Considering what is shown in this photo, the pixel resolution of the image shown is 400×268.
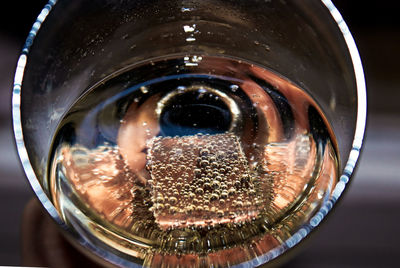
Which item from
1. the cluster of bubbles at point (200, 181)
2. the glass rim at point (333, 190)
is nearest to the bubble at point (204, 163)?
the cluster of bubbles at point (200, 181)

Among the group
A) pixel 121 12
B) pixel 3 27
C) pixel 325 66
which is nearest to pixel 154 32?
pixel 121 12

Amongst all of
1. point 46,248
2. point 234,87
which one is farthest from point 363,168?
point 46,248

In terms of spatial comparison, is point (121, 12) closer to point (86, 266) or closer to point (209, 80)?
point (209, 80)

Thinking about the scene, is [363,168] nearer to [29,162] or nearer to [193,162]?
[193,162]

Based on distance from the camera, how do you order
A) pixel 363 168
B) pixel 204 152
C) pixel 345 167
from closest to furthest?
pixel 345 167 < pixel 204 152 < pixel 363 168

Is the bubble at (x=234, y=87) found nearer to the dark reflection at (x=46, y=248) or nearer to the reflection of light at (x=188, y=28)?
the reflection of light at (x=188, y=28)

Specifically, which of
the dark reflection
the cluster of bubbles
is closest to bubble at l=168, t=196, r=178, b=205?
the cluster of bubbles
